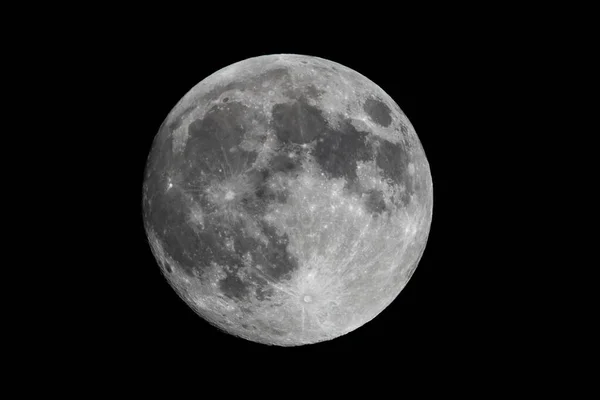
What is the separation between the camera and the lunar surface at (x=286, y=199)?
4.48 metres

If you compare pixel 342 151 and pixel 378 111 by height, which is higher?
pixel 378 111

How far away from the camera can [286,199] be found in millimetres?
4430

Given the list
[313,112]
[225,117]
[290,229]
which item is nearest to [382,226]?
[290,229]

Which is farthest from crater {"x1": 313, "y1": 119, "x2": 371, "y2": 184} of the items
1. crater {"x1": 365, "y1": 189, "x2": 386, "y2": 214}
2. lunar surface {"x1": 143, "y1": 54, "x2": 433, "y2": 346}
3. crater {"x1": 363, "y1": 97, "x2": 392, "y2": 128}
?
crater {"x1": 363, "y1": 97, "x2": 392, "y2": 128}

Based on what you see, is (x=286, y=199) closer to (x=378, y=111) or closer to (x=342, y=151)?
(x=342, y=151)

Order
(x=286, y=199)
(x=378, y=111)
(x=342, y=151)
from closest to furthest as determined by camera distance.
→ (x=286, y=199), (x=342, y=151), (x=378, y=111)

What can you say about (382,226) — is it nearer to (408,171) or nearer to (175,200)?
(408,171)

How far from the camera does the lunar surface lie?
14.7ft

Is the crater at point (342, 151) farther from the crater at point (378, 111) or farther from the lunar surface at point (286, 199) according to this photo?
the crater at point (378, 111)

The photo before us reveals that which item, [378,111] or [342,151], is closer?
[342,151]

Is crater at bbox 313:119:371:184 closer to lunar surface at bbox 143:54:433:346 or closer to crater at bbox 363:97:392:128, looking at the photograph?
lunar surface at bbox 143:54:433:346

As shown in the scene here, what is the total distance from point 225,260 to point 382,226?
1405 millimetres

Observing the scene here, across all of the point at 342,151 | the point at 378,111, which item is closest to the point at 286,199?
the point at 342,151

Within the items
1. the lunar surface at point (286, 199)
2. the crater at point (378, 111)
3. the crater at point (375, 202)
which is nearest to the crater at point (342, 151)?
the lunar surface at point (286, 199)
